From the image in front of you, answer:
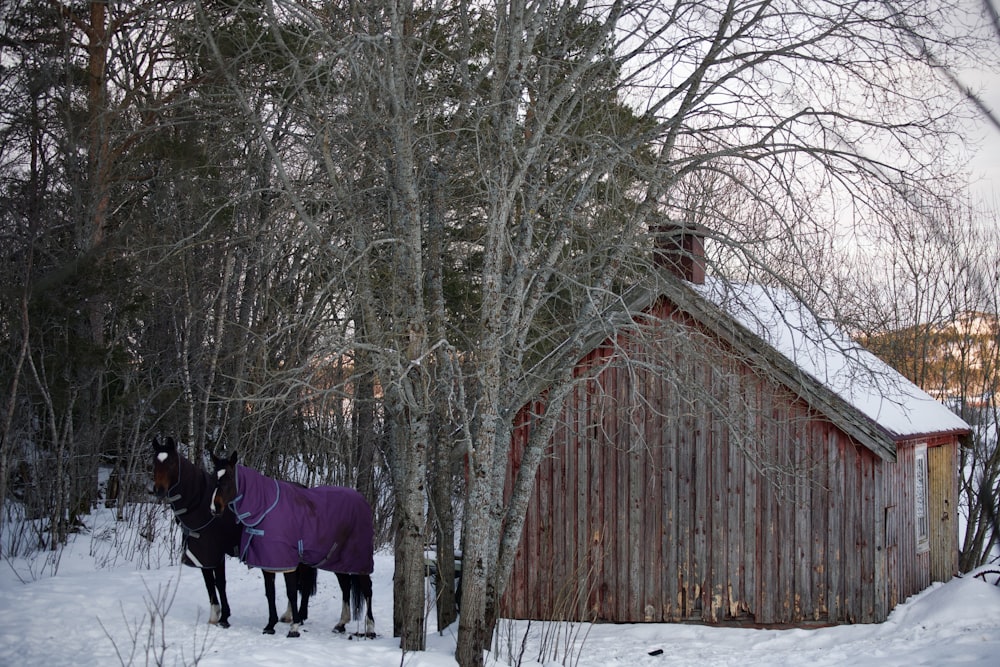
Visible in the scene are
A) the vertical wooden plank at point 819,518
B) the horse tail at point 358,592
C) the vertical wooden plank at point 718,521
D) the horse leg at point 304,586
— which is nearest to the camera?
the horse leg at point 304,586

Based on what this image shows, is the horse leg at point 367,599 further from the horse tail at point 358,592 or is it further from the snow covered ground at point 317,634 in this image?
the snow covered ground at point 317,634

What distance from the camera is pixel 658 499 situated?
12.3 m

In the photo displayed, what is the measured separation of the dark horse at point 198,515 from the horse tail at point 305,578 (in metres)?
0.64

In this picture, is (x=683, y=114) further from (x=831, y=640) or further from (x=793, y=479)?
(x=831, y=640)

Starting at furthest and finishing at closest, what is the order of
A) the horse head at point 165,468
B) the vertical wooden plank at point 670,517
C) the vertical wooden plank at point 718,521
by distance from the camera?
the vertical wooden plank at point 670,517 → the vertical wooden plank at point 718,521 → the horse head at point 165,468

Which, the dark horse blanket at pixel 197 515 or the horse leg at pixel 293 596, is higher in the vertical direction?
the dark horse blanket at pixel 197 515

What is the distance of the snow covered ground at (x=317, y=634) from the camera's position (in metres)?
7.69

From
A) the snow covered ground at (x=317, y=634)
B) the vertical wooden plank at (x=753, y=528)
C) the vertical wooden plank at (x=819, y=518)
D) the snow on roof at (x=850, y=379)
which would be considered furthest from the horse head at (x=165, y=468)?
→ the vertical wooden plank at (x=819, y=518)

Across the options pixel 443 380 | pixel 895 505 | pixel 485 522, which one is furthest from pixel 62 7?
pixel 895 505

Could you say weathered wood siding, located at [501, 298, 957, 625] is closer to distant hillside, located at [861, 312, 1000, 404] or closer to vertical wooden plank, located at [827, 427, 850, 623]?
vertical wooden plank, located at [827, 427, 850, 623]

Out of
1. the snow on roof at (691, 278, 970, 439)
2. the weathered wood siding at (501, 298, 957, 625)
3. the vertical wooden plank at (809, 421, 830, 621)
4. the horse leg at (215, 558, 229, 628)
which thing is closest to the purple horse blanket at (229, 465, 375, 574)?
the horse leg at (215, 558, 229, 628)

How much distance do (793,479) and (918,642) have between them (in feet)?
8.01

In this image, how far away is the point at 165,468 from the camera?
28.5 ft

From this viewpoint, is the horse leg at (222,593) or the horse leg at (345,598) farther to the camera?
the horse leg at (345,598)
